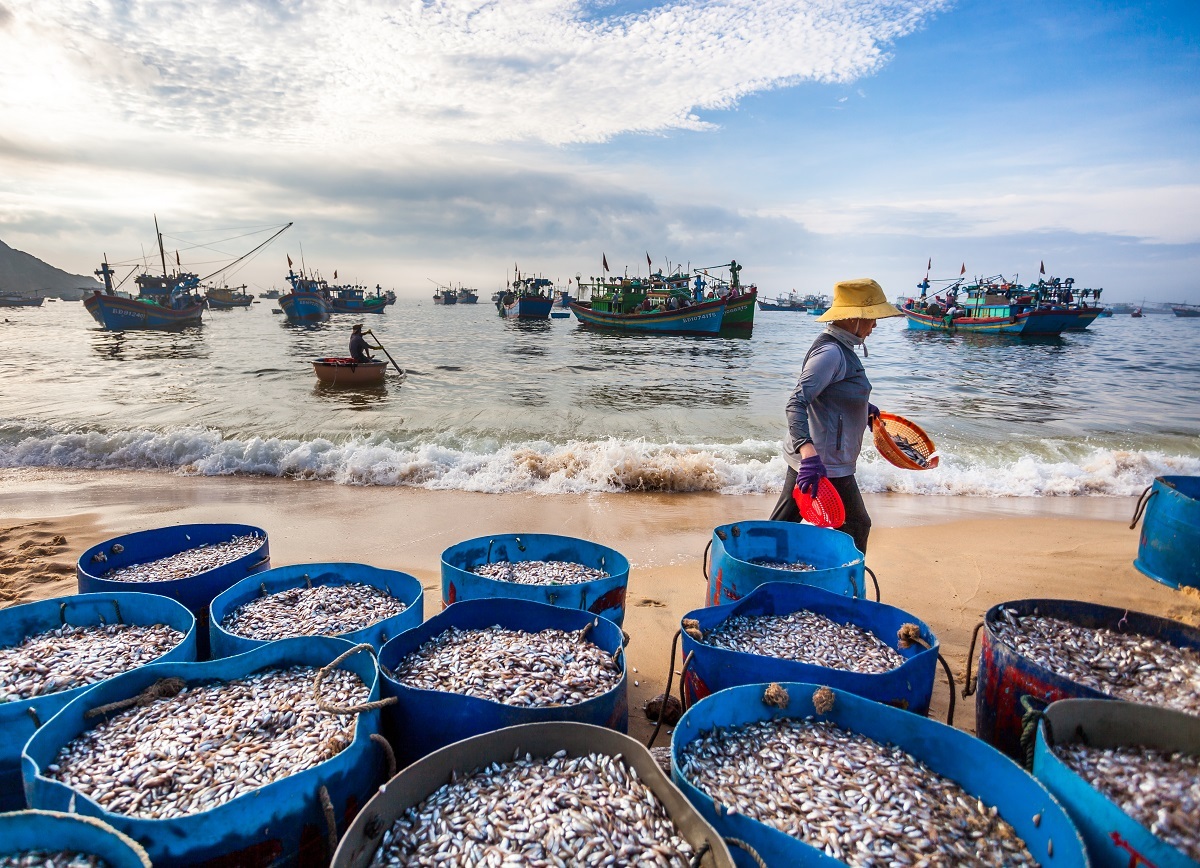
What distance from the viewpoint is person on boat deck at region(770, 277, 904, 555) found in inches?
157

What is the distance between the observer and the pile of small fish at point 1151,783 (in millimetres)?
1630

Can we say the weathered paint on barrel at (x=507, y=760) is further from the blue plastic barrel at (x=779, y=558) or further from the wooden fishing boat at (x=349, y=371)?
the wooden fishing boat at (x=349, y=371)

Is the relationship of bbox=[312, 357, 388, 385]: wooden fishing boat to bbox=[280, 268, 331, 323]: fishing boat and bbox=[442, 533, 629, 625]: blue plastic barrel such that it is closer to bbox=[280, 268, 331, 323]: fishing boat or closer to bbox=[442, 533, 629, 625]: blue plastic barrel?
bbox=[442, 533, 629, 625]: blue plastic barrel

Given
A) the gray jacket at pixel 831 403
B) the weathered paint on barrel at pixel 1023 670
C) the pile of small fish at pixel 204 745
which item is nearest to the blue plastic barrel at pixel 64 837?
the pile of small fish at pixel 204 745

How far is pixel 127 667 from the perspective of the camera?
264cm

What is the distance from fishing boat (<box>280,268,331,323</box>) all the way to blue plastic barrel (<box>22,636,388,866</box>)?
52209mm

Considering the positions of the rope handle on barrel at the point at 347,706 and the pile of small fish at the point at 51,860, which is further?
the rope handle on barrel at the point at 347,706

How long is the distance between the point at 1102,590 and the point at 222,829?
23.1 feet

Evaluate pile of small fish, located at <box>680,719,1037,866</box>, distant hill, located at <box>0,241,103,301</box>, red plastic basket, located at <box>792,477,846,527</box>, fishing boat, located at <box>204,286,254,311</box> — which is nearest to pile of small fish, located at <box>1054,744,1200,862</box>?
pile of small fish, located at <box>680,719,1037,866</box>

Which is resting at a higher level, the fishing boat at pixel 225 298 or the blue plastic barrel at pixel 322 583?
the fishing boat at pixel 225 298

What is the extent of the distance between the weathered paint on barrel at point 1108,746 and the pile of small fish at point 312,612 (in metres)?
2.73

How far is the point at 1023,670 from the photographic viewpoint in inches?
93.5

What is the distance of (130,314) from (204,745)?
4743cm

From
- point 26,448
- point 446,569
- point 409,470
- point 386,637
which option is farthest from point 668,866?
point 26,448
